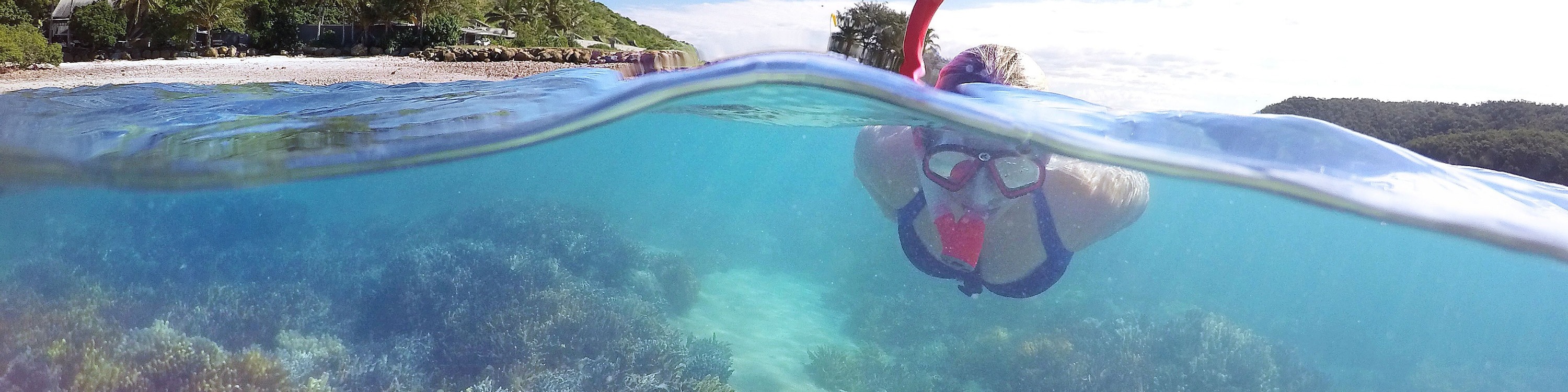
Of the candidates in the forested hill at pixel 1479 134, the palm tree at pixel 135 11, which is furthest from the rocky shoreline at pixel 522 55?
the forested hill at pixel 1479 134

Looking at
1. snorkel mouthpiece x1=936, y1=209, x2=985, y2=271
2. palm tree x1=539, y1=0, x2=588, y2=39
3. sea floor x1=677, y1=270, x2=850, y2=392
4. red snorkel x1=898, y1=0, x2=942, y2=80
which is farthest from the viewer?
palm tree x1=539, y1=0, x2=588, y2=39

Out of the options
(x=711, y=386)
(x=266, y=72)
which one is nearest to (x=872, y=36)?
(x=711, y=386)

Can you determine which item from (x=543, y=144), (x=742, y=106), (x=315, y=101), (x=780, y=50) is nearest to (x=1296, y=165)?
(x=780, y=50)

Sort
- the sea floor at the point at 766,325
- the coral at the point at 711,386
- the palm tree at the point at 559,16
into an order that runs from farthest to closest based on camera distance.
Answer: the palm tree at the point at 559,16, the sea floor at the point at 766,325, the coral at the point at 711,386

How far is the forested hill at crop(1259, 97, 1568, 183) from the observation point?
859 cm

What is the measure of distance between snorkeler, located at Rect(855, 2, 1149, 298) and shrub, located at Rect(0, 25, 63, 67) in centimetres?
2570

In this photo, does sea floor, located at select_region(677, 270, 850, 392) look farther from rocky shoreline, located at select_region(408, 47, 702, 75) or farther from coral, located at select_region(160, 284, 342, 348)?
rocky shoreline, located at select_region(408, 47, 702, 75)

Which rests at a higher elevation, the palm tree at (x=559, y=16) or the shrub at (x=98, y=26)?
the palm tree at (x=559, y=16)

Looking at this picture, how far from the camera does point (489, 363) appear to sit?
7043 mm

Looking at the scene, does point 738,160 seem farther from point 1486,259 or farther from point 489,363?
point 1486,259

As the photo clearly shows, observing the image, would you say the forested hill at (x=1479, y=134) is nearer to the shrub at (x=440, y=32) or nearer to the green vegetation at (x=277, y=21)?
the green vegetation at (x=277, y=21)

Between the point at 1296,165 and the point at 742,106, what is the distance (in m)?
6.06

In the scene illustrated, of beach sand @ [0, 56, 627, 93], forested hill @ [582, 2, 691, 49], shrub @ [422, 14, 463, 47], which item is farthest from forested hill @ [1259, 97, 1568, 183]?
shrub @ [422, 14, 463, 47]

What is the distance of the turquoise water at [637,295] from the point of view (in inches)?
282
